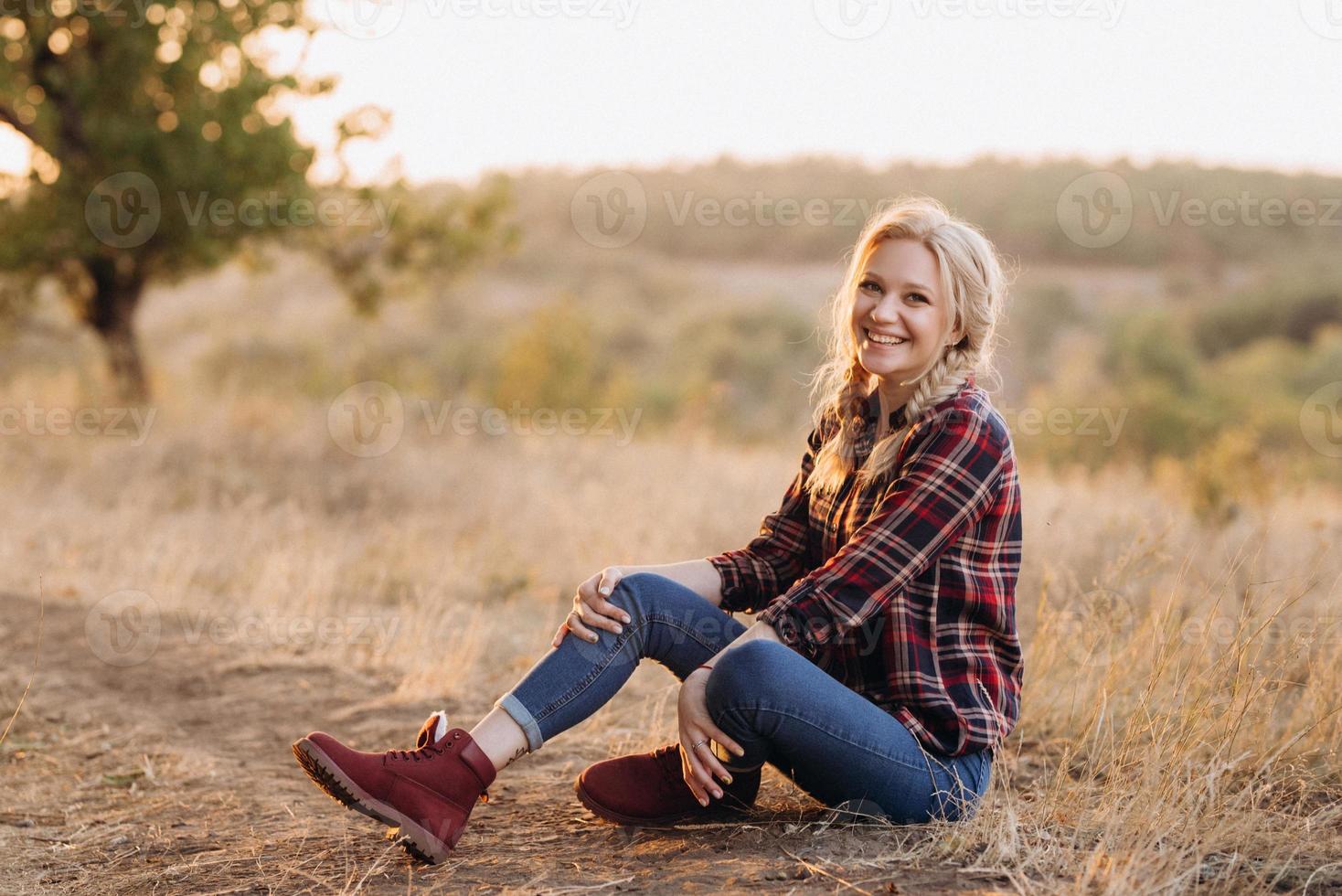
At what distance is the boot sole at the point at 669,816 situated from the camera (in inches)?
108

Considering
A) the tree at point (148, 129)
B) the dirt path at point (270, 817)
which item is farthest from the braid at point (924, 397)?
the tree at point (148, 129)

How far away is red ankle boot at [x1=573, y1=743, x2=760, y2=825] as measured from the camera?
2721 mm

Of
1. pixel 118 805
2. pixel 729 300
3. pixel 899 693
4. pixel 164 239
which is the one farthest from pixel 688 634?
pixel 729 300

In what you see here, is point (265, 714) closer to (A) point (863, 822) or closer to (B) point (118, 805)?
(B) point (118, 805)

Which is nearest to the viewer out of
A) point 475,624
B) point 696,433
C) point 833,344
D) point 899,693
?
point 899,693

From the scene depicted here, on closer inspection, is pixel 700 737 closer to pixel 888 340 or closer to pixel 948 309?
pixel 888 340

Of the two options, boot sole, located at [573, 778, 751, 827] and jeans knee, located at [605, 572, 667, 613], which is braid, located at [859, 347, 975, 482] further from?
boot sole, located at [573, 778, 751, 827]

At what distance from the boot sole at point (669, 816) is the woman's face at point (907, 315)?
1.14m

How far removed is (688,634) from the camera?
273 centimetres

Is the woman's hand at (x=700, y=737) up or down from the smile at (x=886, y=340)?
down

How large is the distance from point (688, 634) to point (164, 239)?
7.79 meters
